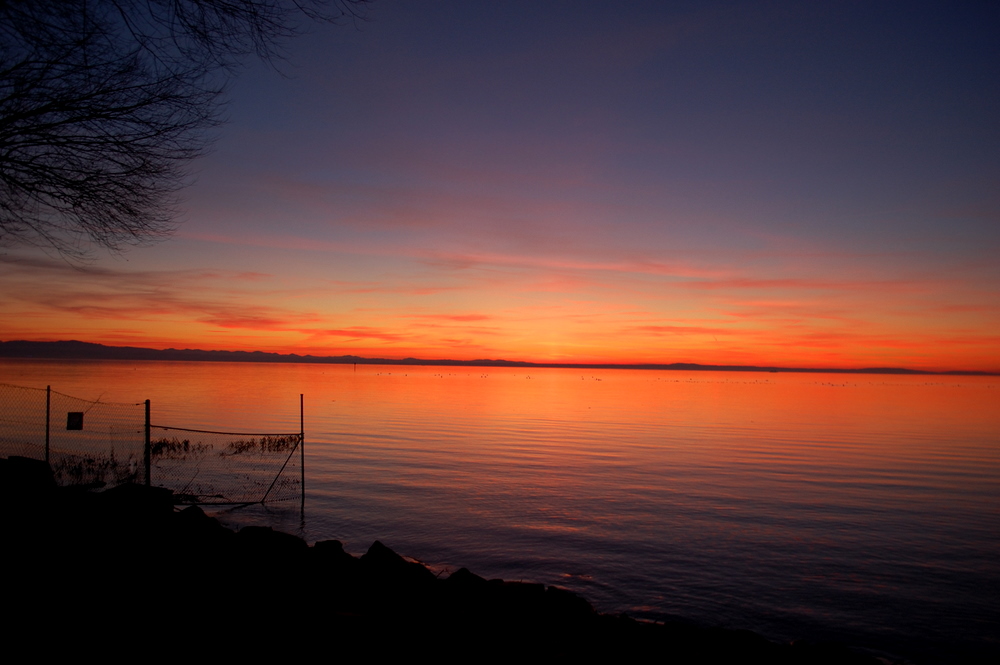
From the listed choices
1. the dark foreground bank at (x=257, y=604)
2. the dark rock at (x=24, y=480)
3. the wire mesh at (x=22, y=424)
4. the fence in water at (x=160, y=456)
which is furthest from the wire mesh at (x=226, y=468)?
the dark foreground bank at (x=257, y=604)

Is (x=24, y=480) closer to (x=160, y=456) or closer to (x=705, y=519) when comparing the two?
(x=705, y=519)

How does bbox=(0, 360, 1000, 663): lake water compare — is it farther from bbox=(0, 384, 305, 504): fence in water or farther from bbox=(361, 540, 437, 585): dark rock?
bbox=(361, 540, 437, 585): dark rock

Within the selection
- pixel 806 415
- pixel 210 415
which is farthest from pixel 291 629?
pixel 806 415

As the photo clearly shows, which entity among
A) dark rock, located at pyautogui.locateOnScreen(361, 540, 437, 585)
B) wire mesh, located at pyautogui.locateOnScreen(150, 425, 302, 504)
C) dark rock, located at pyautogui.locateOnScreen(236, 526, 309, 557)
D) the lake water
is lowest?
the lake water

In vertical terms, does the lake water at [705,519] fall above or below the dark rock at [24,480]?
below

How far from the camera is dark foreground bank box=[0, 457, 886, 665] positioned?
641cm

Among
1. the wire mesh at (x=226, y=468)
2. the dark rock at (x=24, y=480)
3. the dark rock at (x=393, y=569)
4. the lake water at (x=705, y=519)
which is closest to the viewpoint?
the dark rock at (x=393, y=569)

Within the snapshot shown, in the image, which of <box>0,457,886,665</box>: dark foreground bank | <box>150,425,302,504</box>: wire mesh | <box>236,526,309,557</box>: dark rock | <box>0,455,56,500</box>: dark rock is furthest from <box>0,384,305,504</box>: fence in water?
Result: <box>0,457,886,665</box>: dark foreground bank

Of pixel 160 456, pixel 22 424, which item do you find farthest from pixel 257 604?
pixel 22 424

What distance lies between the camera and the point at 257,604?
738cm

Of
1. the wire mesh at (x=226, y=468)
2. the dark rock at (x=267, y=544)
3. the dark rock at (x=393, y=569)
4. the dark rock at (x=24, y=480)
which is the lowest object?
the wire mesh at (x=226, y=468)

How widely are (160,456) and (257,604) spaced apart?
23.3 m

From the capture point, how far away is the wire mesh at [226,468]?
791 inches

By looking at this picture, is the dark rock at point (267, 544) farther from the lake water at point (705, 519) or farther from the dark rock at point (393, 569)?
the lake water at point (705, 519)
